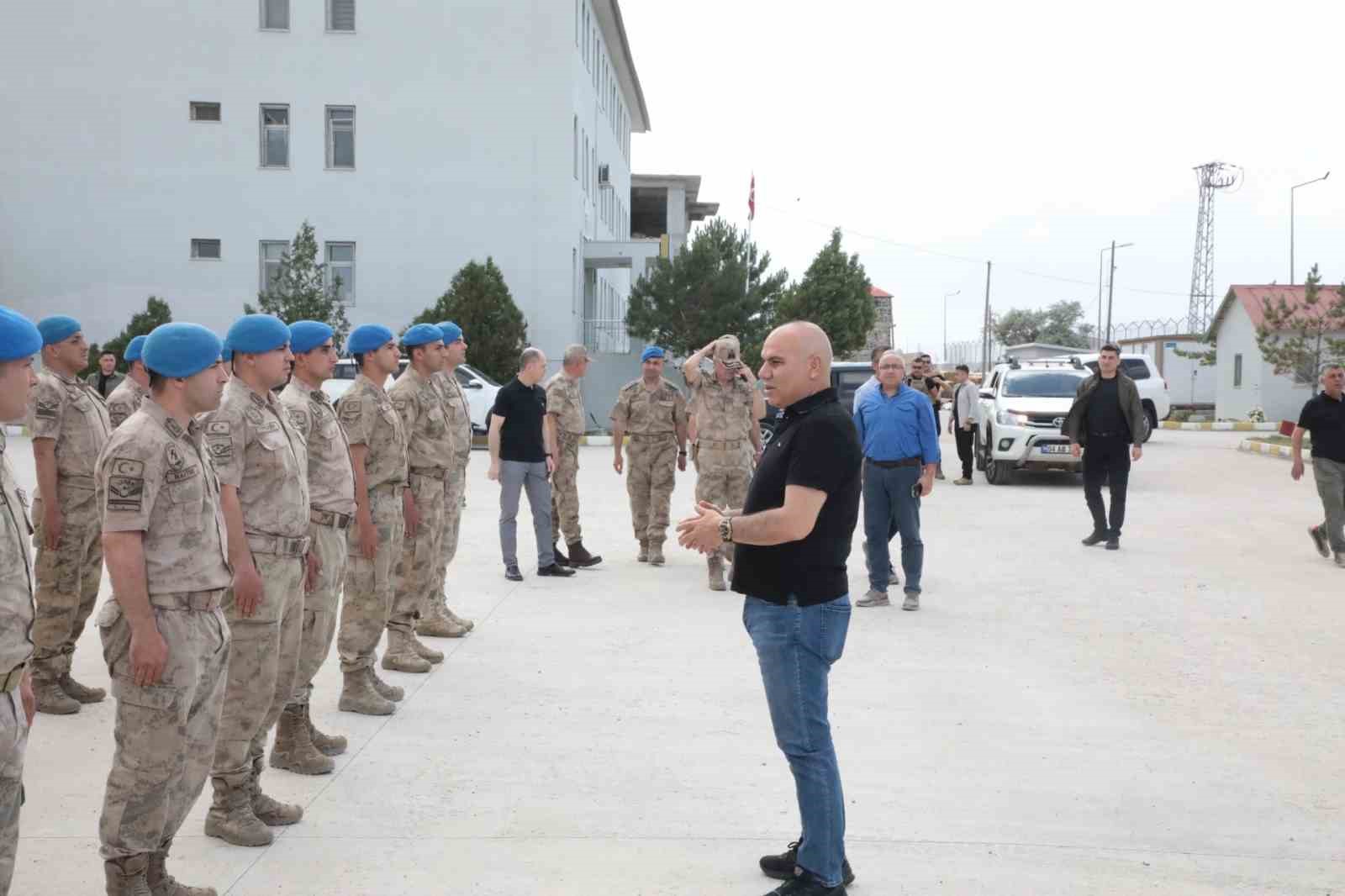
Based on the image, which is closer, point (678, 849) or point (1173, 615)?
point (678, 849)

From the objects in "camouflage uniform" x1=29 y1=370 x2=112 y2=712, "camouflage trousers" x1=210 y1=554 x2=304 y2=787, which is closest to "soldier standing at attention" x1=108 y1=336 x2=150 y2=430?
"camouflage uniform" x1=29 y1=370 x2=112 y2=712

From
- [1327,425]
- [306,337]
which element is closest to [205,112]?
[1327,425]

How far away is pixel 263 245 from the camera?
34344mm

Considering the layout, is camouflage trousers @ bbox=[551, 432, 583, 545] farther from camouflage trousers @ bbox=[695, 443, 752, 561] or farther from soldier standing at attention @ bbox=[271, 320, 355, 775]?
soldier standing at attention @ bbox=[271, 320, 355, 775]

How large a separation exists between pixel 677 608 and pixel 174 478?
613cm

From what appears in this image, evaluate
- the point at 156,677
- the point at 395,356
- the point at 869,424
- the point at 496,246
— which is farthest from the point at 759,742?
the point at 496,246

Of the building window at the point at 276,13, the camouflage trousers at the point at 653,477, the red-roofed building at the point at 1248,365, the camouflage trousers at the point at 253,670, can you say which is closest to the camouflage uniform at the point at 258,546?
the camouflage trousers at the point at 253,670

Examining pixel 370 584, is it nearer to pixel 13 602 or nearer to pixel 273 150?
pixel 13 602

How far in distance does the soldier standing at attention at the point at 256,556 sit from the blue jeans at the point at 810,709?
1.91m

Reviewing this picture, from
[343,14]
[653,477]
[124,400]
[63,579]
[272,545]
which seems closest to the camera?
[272,545]

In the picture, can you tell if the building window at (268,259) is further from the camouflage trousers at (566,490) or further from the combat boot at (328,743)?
the combat boot at (328,743)

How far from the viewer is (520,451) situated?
10.9 m

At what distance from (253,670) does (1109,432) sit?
1062 cm

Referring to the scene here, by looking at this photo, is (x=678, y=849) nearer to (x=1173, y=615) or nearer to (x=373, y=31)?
(x=1173, y=615)
